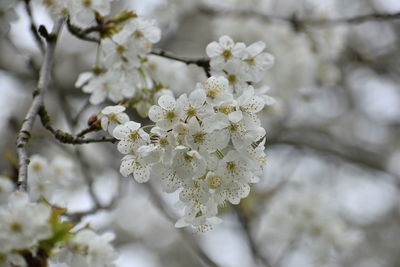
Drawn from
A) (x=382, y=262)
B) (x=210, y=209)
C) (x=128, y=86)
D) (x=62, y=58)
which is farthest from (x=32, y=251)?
(x=382, y=262)

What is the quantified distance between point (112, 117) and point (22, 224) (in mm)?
556

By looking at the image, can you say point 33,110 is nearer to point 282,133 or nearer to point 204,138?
point 204,138

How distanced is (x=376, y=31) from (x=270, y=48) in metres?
3.39

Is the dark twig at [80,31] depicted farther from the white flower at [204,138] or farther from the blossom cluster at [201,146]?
the white flower at [204,138]

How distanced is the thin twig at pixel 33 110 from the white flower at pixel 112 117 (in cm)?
23

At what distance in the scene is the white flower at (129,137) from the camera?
4.94ft

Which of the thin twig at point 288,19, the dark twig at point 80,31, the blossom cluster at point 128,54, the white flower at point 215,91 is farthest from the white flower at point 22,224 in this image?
the thin twig at point 288,19

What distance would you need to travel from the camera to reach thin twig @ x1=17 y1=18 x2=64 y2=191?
1.36 meters

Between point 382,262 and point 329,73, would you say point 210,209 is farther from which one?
point 382,262

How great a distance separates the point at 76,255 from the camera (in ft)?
5.00

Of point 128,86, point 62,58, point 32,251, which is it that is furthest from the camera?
point 62,58

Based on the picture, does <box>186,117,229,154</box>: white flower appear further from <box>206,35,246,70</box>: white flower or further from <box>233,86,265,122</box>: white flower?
<box>206,35,246,70</box>: white flower

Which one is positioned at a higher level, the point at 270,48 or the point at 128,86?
the point at 128,86

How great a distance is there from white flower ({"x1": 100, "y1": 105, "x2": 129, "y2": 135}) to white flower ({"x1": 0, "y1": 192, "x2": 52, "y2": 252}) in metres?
0.43
